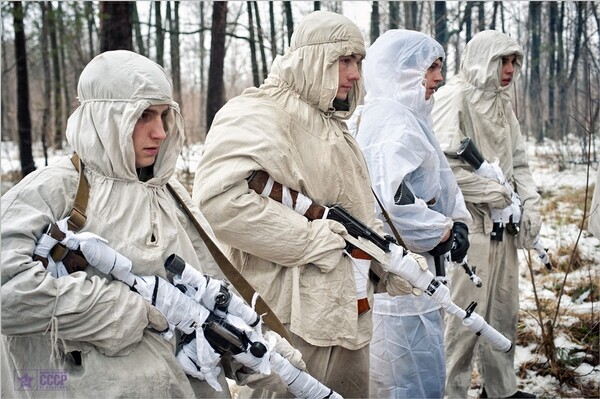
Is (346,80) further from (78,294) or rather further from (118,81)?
(78,294)

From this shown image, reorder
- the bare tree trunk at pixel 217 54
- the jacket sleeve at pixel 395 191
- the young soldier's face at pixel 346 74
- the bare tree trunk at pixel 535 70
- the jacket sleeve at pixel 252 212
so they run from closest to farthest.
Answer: the jacket sleeve at pixel 252 212 < the young soldier's face at pixel 346 74 < the jacket sleeve at pixel 395 191 < the bare tree trunk at pixel 217 54 < the bare tree trunk at pixel 535 70

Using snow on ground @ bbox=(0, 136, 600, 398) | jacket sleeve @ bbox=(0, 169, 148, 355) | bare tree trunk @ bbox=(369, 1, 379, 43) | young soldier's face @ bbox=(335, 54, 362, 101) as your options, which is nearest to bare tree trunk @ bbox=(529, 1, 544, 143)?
bare tree trunk @ bbox=(369, 1, 379, 43)

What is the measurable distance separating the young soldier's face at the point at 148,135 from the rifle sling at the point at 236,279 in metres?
0.24

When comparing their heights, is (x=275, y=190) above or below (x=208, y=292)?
above

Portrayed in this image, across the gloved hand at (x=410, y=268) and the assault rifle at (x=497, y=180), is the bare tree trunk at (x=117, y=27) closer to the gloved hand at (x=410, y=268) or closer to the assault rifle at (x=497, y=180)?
the assault rifle at (x=497, y=180)

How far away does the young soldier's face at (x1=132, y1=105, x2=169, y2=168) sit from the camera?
2473 mm

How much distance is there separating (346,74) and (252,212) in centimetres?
83

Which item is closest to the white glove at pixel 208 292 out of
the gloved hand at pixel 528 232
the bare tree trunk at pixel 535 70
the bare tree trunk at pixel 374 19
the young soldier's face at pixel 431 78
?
the young soldier's face at pixel 431 78

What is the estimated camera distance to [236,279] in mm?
2842

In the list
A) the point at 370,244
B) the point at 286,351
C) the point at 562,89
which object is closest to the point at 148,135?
the point at 286,351

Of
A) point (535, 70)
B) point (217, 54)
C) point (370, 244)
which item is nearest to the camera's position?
point (370, 244)

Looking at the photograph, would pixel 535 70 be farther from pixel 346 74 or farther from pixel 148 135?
pixel 148 135

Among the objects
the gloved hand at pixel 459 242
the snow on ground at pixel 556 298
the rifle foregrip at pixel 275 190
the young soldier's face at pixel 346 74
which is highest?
the young soldier's face at pixel 346 74

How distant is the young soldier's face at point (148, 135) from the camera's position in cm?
247
